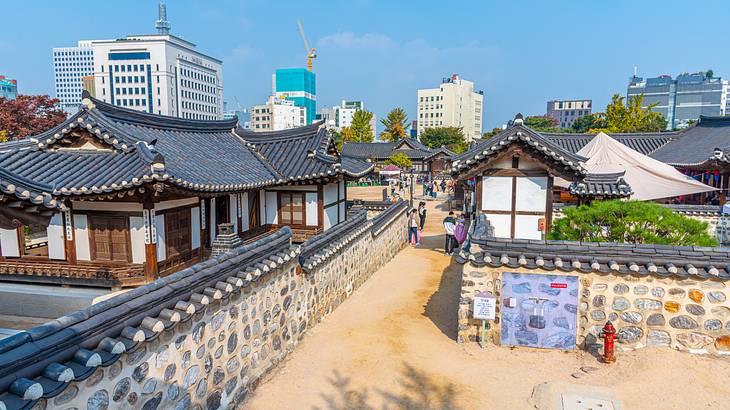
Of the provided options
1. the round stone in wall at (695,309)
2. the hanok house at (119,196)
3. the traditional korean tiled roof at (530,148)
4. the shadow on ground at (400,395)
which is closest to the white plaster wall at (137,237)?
the hanok house at (119,196)

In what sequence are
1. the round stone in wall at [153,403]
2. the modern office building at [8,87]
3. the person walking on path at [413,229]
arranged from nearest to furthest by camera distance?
the round stone in wall at [153,403]
the person walking on path at [413,229]
the modern office building at [8,87]

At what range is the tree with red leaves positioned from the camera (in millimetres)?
32219

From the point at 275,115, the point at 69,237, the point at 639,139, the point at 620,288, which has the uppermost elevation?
the point at 275,115

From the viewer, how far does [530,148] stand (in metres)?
14.8

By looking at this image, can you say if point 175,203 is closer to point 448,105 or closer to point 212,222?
point 212,222

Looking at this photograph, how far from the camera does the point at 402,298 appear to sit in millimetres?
14148

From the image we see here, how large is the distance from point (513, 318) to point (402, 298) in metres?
4.96

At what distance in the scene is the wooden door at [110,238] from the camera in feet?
44.5

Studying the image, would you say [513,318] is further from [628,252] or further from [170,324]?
[170,324]

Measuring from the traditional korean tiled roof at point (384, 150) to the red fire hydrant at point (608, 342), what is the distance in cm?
5651

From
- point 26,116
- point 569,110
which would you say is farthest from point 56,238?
point 569,110

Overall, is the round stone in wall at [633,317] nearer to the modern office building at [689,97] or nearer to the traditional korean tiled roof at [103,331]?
the traditional korean tiled roof at [103,331]

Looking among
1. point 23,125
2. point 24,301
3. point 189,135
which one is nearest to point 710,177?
point 189,135

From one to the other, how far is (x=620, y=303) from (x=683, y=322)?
1164mm
